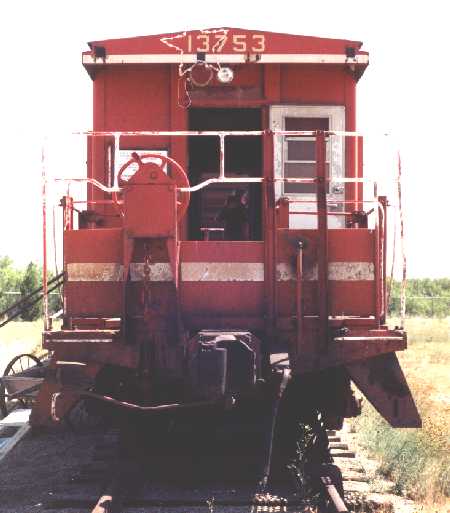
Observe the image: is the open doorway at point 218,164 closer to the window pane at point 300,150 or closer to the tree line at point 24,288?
the window pane at point 300,150

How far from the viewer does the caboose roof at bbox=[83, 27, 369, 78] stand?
27.6 ft

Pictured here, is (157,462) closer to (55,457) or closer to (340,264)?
(55,457)

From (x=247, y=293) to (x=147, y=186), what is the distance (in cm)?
110

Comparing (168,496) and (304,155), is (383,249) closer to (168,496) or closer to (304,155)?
(304,155)

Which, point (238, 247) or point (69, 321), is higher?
point (238, 247)

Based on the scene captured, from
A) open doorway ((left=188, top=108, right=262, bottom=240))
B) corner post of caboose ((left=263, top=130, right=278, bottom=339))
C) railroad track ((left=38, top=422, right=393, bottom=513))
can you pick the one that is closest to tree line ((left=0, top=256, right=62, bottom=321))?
open doorway ((left=188, top=108, right=262, bottom=240))

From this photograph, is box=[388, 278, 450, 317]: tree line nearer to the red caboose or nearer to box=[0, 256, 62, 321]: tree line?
box=[0, 256, 62, 321]: tree line

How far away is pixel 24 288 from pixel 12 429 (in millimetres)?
27455

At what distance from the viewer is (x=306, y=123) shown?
28.3 ft

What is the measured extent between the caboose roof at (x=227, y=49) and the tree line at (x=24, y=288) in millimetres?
18122

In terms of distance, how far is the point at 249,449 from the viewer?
7098 mm

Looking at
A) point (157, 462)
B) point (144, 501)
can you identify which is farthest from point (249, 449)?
point (144, 501)

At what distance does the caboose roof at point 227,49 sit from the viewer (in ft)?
27.6

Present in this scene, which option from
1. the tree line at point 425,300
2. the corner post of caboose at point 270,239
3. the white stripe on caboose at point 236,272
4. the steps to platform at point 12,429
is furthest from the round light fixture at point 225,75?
the tree line at point 425,300
